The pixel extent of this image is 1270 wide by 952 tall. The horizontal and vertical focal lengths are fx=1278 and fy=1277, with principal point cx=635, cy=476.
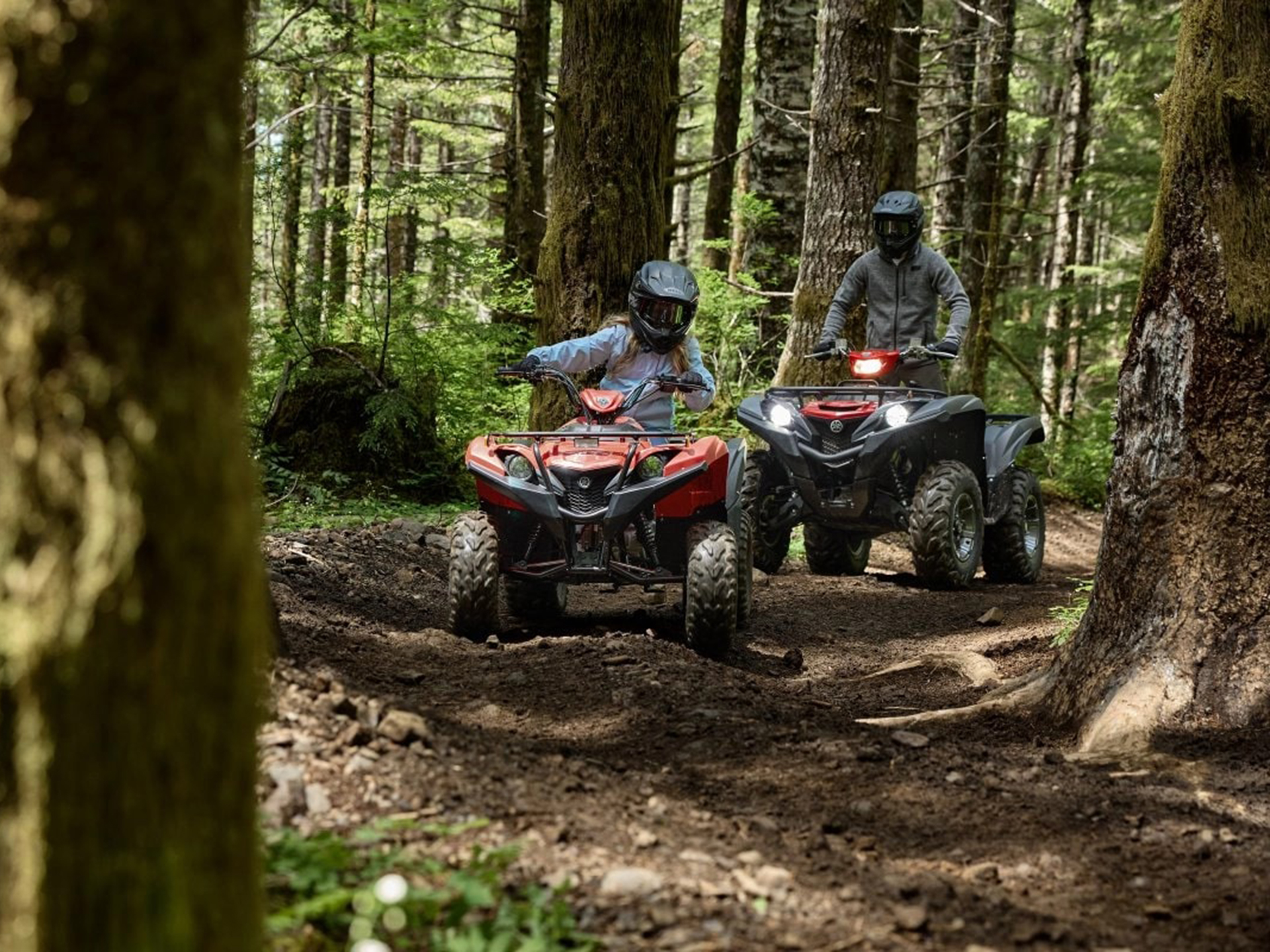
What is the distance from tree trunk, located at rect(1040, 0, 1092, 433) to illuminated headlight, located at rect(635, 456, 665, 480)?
1295cm

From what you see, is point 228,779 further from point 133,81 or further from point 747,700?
point 747,700

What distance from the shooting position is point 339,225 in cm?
2522

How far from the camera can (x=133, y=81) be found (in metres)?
1.71

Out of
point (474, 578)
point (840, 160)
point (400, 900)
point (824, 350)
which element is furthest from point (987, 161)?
point (400, 900)

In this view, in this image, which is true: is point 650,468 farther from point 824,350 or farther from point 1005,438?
point 1005,438

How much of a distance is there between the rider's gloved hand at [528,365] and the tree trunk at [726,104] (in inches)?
438

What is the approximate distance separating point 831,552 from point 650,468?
380cm

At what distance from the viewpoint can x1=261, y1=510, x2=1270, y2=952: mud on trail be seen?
2.73 metres

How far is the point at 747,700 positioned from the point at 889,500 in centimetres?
429

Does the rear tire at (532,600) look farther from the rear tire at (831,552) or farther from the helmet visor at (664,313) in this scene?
the rear tire at (831,552)

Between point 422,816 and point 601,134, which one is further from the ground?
point 601,134

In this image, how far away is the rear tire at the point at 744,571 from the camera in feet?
21.6

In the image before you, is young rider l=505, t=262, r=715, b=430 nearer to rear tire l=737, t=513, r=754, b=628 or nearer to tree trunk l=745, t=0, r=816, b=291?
rear tire l=737, t=513, r=754, b=628

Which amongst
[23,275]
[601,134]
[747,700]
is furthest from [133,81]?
[601,134]
